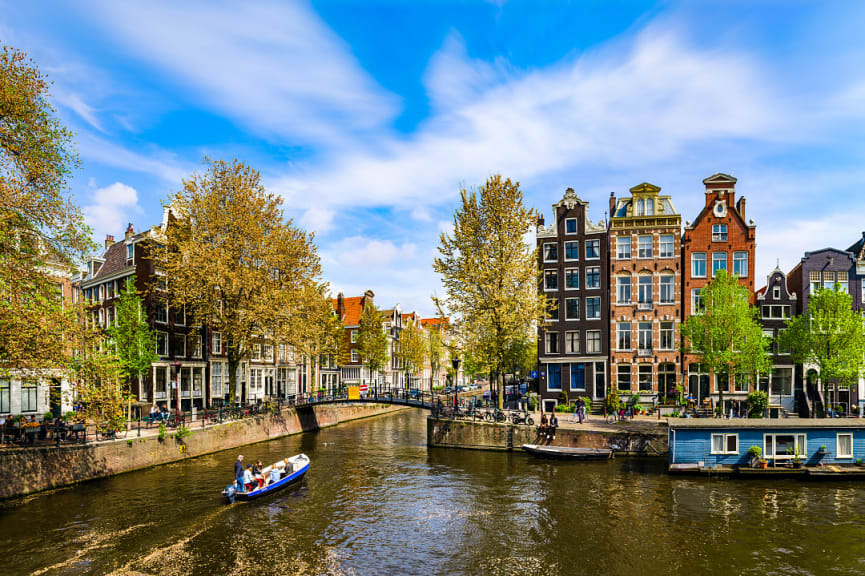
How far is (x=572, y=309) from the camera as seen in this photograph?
56969mm

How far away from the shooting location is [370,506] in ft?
95.2

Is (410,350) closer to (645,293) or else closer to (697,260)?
(645,293)

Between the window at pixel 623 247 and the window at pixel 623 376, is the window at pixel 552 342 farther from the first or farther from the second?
the window at pixel 623 247

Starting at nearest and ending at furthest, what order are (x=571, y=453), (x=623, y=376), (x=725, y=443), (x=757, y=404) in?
(x=725, y=443) → (x=571, y=453) → (x=757, y=404) → (x=623, y=376)

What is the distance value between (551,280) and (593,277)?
4.22 m

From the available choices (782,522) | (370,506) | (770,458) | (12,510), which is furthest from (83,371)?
(770,458)

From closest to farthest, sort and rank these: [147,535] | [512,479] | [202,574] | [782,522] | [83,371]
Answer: [202,574], [147,535], [782,522], [83,371], [512,479]

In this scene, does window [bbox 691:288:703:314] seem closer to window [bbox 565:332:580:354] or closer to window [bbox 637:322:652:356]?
window [bbox 637:322:652:356]

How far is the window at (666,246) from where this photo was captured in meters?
55.2

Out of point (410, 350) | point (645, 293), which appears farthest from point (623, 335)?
point (410, 350)

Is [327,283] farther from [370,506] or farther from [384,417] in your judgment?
[370,506]

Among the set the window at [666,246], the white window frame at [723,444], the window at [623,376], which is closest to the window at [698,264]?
the window at [666,246]

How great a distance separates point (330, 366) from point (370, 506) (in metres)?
56.3

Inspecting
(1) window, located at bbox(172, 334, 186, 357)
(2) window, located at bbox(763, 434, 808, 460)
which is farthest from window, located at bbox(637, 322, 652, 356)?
(1) window, located at bbox(172, 334, 186, 357)
